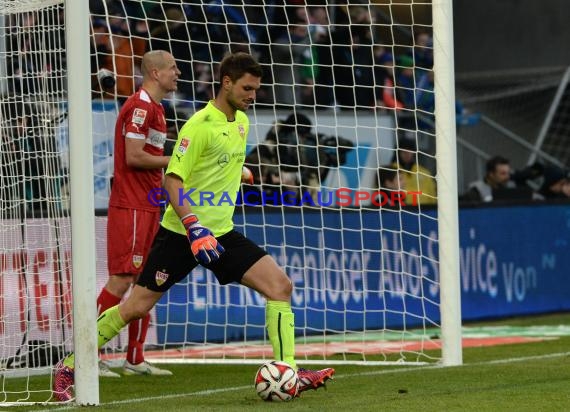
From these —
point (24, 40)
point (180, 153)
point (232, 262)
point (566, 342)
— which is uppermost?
point (24, 40)

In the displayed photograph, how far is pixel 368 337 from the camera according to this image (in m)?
13.1

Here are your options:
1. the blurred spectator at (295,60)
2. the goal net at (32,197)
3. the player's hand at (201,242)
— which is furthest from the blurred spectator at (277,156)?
the player's hand at (201,242)

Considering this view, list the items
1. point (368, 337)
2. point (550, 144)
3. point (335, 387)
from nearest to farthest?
point (335, 387) → point (368, 337) → point (550, 144)

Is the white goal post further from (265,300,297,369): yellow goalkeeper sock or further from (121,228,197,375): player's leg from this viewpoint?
(265,300,297,369): yellow goalkeeper sock

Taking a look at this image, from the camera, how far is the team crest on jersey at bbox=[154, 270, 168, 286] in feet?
27.2

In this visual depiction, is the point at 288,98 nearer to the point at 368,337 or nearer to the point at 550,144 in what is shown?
the point at 368,337

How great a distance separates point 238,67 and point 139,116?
1.90 m

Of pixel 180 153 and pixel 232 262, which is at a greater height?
pixel 180 153

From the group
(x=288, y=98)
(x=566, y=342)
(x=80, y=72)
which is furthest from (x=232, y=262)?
(x=288, y=98)

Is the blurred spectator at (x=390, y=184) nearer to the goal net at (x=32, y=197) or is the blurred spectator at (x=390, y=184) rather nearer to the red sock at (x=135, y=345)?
the red sock at (x=135, y=345)

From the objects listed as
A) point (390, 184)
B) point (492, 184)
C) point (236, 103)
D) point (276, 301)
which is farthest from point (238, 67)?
point (492, 184)

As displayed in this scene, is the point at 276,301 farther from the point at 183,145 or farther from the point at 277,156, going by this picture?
the point at 277,156

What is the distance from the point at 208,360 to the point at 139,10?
3.57 m

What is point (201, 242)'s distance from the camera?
25.1 ft
